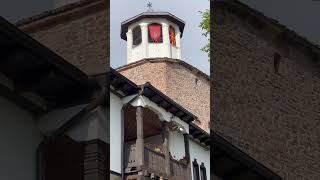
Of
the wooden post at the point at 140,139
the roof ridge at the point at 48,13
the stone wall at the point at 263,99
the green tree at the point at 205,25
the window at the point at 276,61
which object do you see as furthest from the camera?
the window at the point at 276,61

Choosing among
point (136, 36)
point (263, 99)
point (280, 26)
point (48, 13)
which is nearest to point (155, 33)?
point (136, 36)

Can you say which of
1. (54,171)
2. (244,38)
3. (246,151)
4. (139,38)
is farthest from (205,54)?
(244,38)

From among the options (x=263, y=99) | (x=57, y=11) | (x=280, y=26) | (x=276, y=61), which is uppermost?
(x=280, y=26)

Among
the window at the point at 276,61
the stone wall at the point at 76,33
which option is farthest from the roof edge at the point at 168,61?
the window at the point at 276,61

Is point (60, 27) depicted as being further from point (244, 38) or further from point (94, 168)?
point (244, 38)

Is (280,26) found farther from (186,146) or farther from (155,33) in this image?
(186,146)

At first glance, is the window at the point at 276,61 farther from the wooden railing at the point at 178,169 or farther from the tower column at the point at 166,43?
the wooden railing at the point at 178,169
